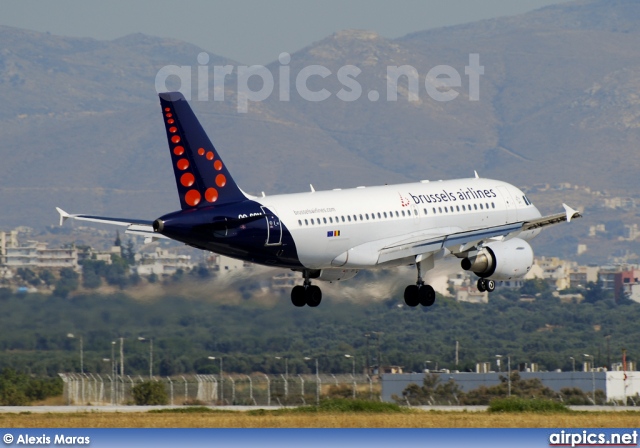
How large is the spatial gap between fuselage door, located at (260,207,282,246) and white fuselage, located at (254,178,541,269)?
289mm

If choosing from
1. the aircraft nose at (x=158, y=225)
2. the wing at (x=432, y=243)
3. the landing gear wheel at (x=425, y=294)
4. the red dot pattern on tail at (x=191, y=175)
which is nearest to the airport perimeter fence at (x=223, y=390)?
the landing gear wheel at (x=425, y=294)

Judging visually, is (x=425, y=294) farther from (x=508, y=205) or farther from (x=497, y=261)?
(x=508, y=205)

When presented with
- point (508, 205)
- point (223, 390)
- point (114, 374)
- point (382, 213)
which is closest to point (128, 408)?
point (223, 390)

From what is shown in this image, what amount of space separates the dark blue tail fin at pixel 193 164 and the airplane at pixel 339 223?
43 millimetres

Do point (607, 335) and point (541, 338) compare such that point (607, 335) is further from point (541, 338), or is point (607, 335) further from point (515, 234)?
point (515, 234)

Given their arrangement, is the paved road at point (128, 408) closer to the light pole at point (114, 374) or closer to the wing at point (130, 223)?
the light pole at point (114, 374)

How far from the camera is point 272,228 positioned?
70.1 m

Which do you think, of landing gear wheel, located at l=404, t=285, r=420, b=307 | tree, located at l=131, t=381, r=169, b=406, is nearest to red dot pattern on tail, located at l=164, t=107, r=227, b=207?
landing gear wheel, located at l=404, t=285, r=420, b=307

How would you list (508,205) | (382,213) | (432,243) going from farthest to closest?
(508,205)
(432,243)
(382,213)

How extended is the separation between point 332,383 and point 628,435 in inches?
2146

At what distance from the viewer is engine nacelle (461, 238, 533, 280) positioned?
7725 cm

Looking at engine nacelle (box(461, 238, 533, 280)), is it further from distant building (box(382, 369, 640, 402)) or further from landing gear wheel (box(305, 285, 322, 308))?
distant building (box(382, 369, 640, 402))

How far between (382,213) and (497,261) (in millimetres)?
6274

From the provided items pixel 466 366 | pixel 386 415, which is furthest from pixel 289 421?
pixel 466 366
